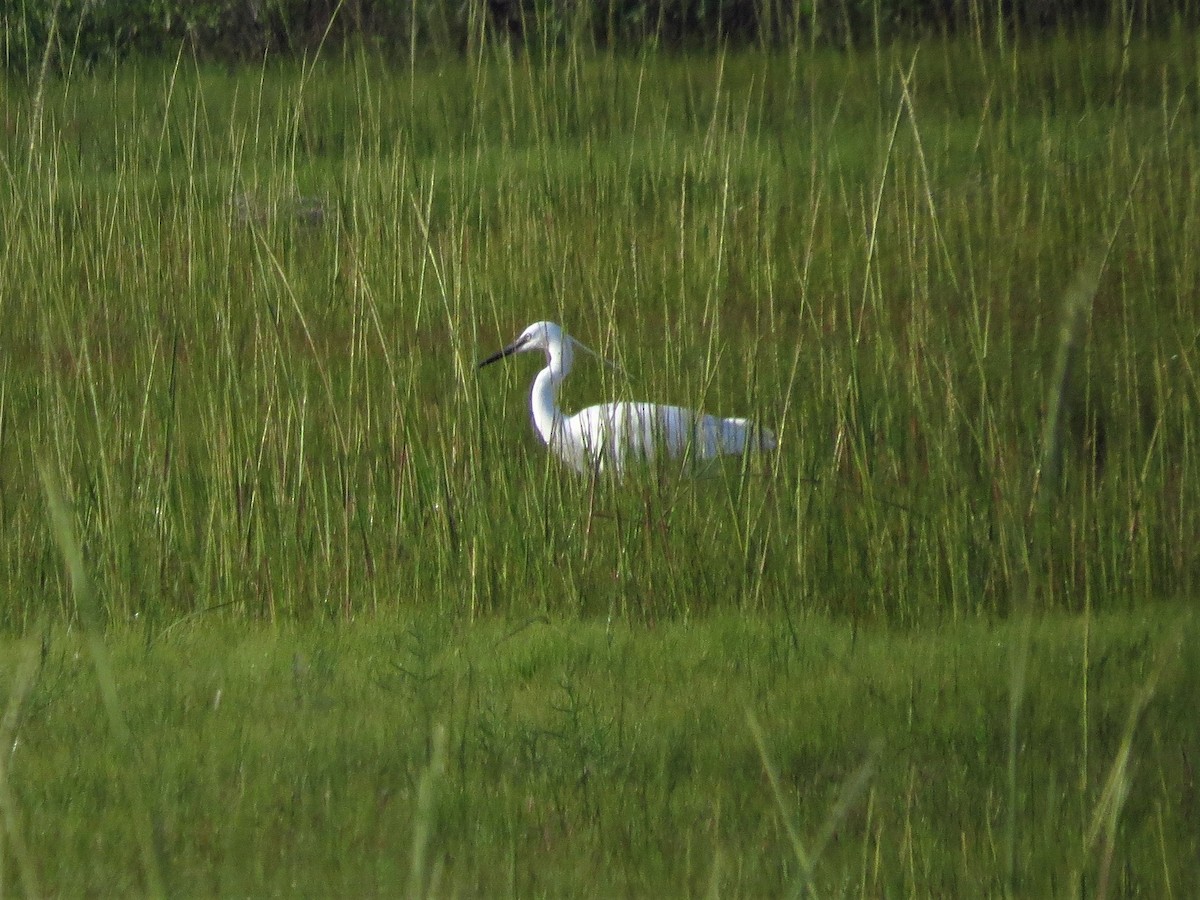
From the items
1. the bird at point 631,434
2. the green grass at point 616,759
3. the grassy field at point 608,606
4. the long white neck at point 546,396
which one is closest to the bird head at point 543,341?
the long white neck at point 546,396

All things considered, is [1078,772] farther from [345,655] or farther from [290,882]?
[345,655]

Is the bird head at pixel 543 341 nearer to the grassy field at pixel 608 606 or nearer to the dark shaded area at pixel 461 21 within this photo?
the grassy field at pixel 608 606

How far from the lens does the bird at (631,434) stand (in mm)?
3074

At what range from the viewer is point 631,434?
331cm

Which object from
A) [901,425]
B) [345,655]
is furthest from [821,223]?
[345,655]

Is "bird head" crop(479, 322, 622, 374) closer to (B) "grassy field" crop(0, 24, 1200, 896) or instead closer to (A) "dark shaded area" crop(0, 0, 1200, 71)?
(B) "grassy field" crop(0, 24, 1200, 896)

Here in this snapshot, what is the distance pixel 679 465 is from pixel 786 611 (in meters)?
0.60

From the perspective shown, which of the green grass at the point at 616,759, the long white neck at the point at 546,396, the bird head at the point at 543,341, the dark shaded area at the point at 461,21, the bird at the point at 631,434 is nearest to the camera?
the green grass at the point at 616,759

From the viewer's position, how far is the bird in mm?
3074

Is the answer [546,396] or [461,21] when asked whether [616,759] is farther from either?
[546,396]

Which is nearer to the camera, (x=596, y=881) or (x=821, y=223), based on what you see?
(x=596, y=881)

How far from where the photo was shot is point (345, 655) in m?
2.57

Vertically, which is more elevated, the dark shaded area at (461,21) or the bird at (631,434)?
the dark shaded area at (461,21)

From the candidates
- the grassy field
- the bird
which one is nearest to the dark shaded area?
the grassy field
